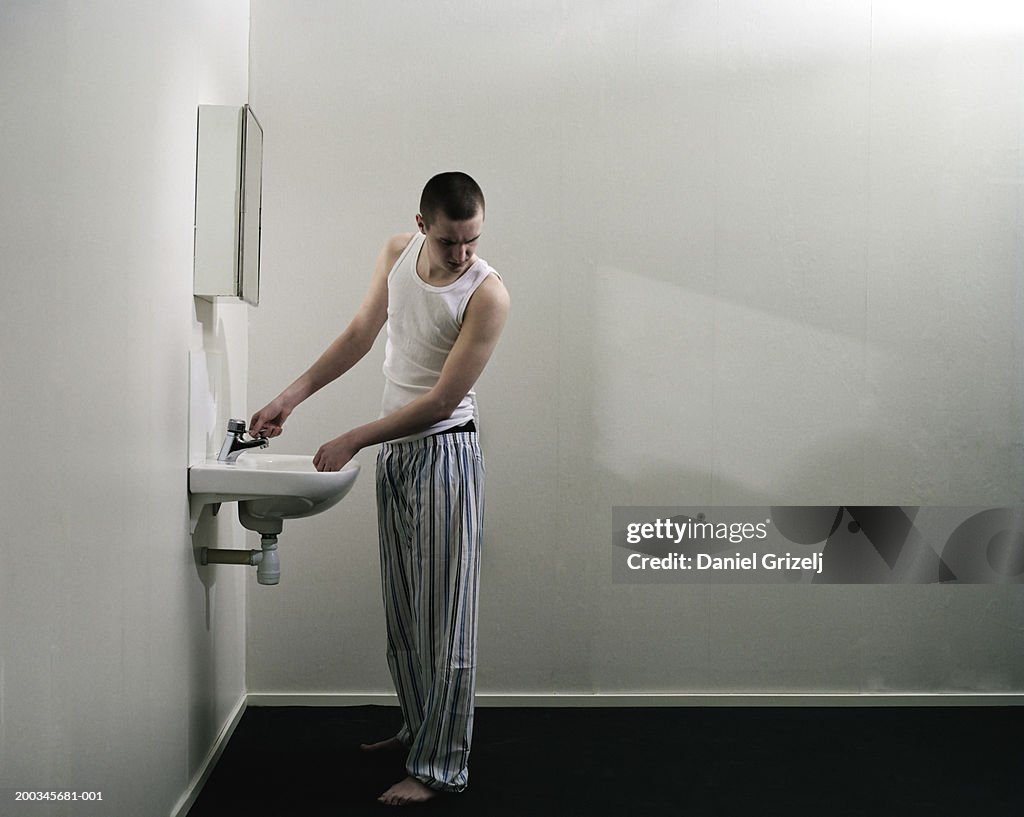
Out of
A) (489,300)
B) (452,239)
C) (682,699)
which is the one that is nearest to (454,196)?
(452,239)

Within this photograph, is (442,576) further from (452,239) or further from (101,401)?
(101,401)

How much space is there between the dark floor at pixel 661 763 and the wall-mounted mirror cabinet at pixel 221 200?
4.02ft

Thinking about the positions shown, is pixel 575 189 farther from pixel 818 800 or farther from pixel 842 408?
pixel 818 800

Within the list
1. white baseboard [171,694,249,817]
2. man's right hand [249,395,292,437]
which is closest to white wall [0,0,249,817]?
white baseboard [171,694,249,817]

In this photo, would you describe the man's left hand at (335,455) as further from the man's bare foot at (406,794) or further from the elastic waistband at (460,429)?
the man's bare foot at (406,794)

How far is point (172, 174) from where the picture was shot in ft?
6.88

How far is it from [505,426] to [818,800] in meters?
1.35

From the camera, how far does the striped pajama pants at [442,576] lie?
2395 millimetres

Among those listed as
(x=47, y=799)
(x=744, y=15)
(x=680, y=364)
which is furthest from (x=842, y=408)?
(x=47, y=799)

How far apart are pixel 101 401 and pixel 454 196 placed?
3.10ft

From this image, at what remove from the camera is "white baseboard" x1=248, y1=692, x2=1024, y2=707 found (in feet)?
10.1

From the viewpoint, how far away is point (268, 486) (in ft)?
7.53

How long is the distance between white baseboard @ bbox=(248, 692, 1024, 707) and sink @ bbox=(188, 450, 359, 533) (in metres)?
0.89

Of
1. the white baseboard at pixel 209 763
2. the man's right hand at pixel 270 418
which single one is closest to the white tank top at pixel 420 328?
the man's right hand at pixel 270 418
